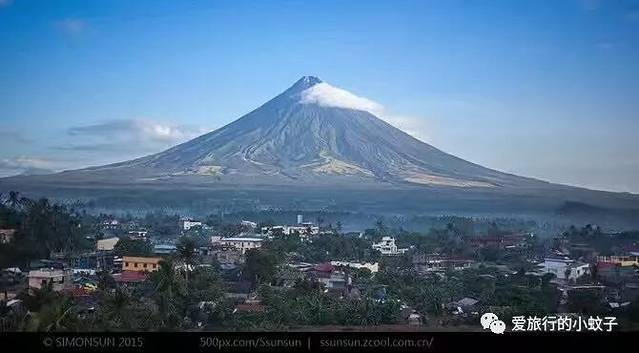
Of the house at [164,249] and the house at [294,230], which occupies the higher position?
the house at [294,230]

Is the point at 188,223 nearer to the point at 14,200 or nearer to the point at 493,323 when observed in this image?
the point at 14,200

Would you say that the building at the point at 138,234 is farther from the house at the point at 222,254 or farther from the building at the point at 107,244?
the house at the point at 222,254

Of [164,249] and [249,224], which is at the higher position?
[249,224]

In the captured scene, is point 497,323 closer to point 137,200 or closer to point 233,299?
point 233,299

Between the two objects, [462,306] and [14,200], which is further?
[14,200]

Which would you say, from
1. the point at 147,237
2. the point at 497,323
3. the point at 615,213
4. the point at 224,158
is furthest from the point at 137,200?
the point at 615,213

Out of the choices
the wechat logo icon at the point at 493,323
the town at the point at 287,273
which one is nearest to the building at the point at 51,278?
the town at the point at 287,273

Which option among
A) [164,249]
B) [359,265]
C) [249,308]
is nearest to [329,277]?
[359,265]
